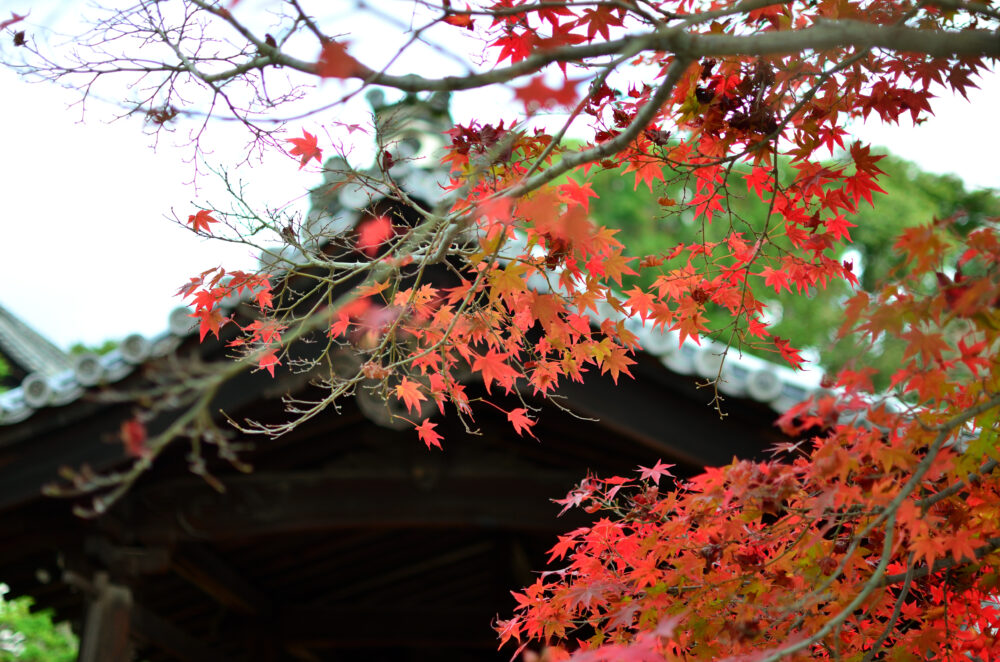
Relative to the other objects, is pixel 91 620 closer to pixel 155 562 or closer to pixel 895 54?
pixel 155 562

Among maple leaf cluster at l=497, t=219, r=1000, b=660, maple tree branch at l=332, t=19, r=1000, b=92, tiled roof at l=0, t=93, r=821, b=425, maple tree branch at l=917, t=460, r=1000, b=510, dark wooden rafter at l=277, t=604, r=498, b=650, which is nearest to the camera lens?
maple tree branch at l=332, t=19, r=1000, b=92

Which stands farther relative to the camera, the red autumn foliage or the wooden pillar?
the wooden pillar

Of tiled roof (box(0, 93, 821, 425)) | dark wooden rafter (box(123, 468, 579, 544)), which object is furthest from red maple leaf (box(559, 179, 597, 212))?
dark wooden rafter (box(123, 468, 579, 544))

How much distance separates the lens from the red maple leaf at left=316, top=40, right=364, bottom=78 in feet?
4.72

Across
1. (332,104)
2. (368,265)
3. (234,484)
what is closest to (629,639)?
(368,265)

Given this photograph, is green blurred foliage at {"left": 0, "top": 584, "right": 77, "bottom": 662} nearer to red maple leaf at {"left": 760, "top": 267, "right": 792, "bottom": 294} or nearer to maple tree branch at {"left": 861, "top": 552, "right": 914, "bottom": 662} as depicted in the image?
red maple leaf at {"left": 760, "top": 267, "right": 792, "bottom": 294}

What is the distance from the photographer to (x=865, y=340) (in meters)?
1.60

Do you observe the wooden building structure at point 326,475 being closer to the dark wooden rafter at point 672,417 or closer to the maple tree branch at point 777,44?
the dark wooden rafter at point 672,417

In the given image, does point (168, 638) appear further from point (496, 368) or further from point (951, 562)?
point (951, 562)

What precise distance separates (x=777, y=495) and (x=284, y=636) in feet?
15.4

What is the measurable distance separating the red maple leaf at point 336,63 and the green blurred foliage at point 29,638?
1024 centimetres

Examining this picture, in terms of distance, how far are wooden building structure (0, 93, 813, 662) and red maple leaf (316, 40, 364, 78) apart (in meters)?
1.86

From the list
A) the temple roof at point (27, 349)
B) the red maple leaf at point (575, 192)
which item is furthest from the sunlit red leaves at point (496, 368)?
the temple roof at point (27, 349)

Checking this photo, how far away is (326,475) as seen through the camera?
4.29 m
